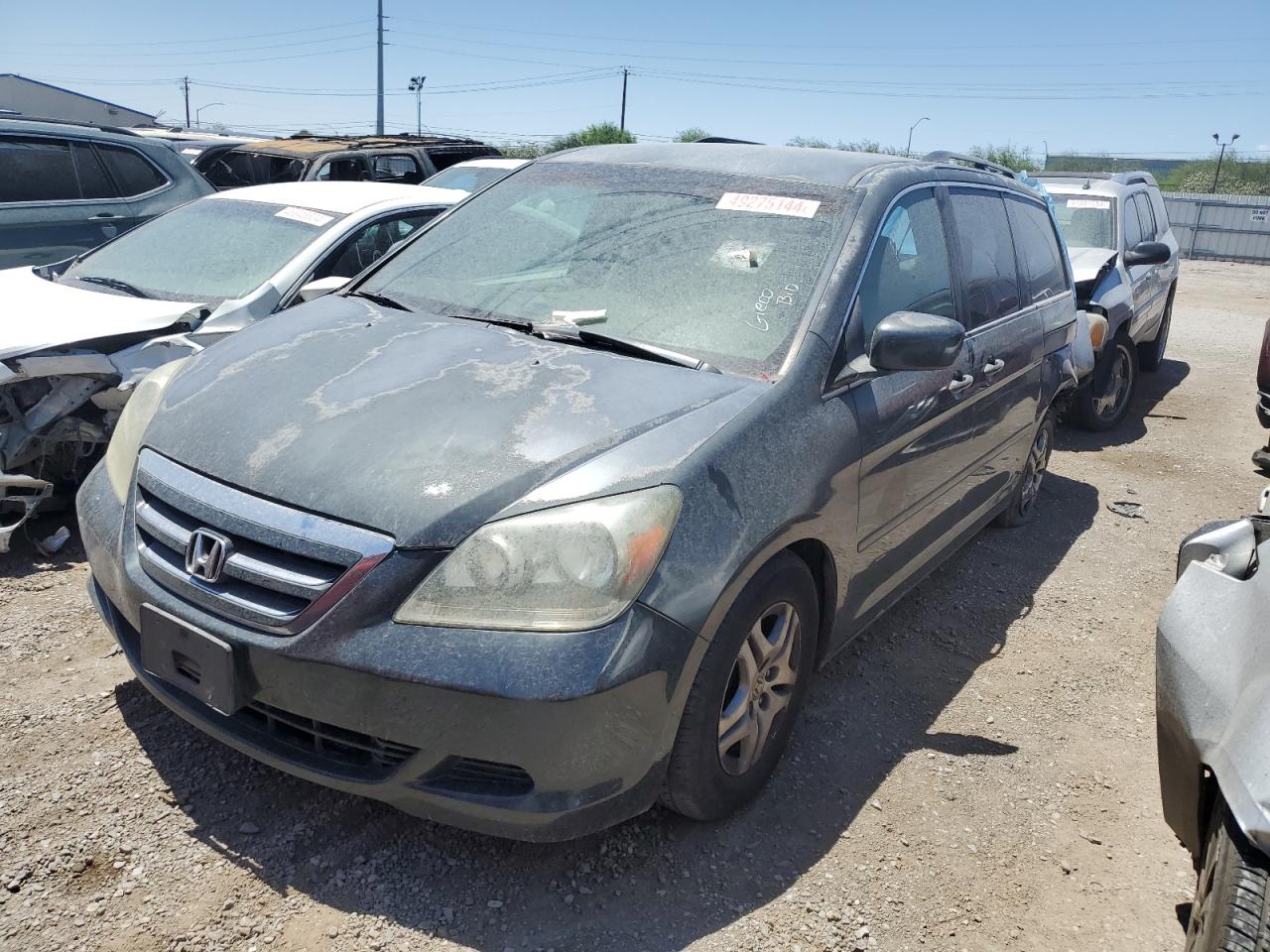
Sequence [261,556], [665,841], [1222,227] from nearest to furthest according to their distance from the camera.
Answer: [261,556] < [665,841] < [1222,227]

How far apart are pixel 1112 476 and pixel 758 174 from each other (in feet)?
14.5

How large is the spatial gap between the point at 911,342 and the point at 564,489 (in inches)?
47.8

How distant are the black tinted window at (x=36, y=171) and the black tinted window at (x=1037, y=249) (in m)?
6.37

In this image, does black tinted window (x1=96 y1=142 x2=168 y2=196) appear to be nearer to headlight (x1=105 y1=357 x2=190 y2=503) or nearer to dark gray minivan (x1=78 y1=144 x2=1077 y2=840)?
dark gray minivan (x1=78 y1=144 x2=1077 y2=840)

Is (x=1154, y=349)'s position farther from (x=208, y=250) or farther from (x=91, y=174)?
(x=91, y=174)

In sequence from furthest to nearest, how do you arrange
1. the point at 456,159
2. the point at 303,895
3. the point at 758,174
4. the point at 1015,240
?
the point at 456,159
the point at 1015,240
the point at 758,174
the point at 303,895

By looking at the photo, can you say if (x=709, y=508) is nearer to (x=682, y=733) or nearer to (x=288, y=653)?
(x=682, y=733)

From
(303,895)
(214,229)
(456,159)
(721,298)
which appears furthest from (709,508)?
(456,159)

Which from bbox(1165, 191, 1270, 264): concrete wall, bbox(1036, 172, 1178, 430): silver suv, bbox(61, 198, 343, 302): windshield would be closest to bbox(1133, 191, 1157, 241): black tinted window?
bbox(1036, 172, 1178, 430): silver suv

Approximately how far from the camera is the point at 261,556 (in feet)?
7.51

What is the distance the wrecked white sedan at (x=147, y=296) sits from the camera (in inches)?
162

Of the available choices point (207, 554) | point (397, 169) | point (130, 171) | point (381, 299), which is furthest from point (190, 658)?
point (397, 169)

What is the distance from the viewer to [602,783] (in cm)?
228

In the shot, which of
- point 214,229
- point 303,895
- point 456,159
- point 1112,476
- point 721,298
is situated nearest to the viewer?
point 303,895
